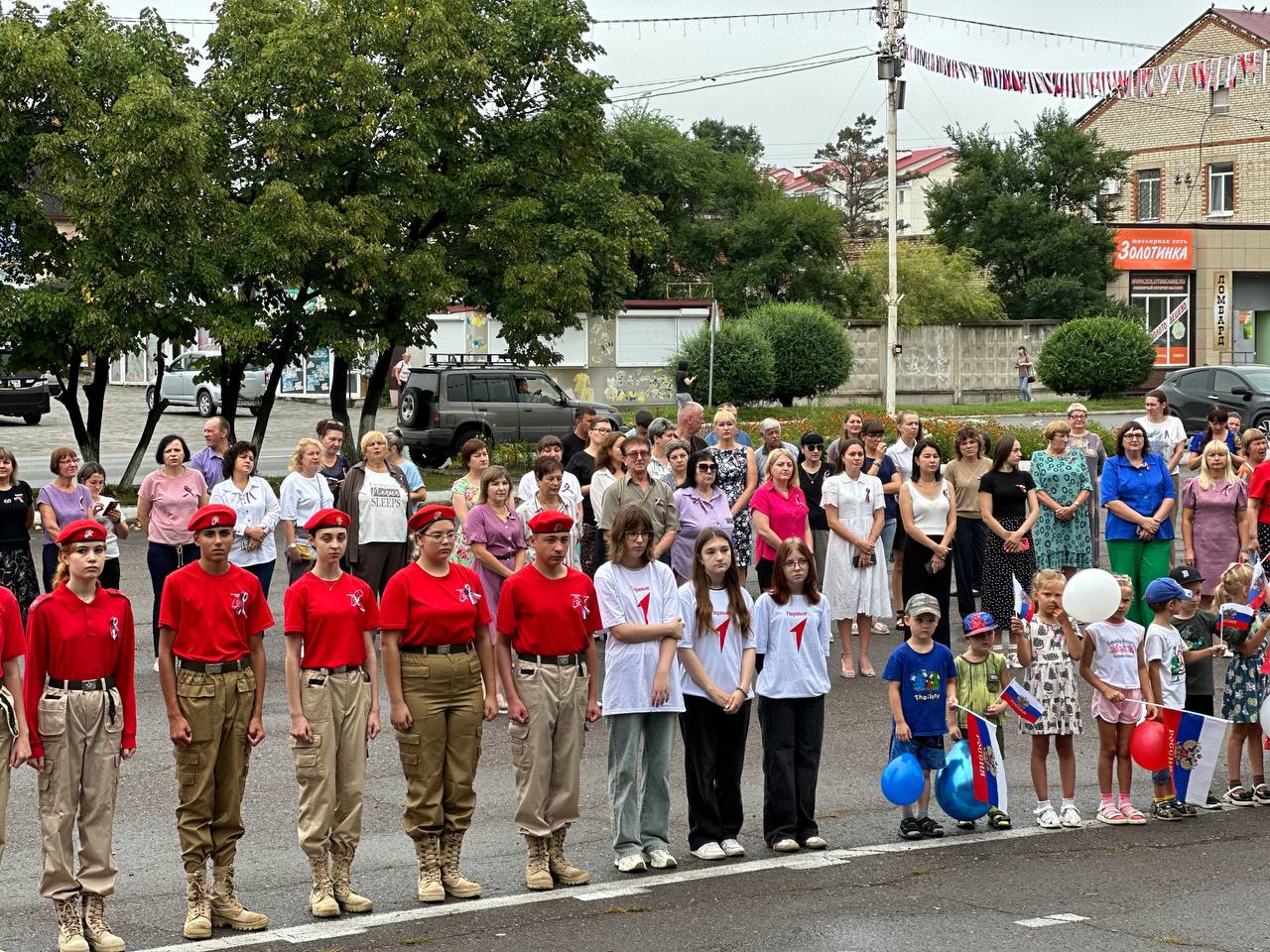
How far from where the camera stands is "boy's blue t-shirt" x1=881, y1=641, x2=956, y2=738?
320 inches

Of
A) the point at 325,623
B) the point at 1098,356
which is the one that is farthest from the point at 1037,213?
the point at 325,623

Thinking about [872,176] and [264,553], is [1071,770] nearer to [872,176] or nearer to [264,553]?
[264,553]

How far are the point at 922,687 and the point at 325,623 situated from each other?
300cm

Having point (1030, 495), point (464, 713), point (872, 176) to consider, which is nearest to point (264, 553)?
point (464, 713)

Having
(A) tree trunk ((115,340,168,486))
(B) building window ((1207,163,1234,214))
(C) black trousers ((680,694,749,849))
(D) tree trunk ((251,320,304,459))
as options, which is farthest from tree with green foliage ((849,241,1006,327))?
(C) black trousers ((680,694,749,849))

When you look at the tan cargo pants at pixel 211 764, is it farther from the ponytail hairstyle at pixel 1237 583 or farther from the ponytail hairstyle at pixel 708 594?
the ponytail hairstyle at pixel 1237 583

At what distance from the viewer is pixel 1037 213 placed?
187ft

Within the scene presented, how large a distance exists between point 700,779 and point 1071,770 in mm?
2087

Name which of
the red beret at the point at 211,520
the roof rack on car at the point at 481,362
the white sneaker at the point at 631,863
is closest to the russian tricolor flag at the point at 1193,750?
the white sneaker at the point at 631,863

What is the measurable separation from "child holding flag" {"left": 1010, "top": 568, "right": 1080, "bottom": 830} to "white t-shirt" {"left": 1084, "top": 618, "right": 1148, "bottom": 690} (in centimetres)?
15

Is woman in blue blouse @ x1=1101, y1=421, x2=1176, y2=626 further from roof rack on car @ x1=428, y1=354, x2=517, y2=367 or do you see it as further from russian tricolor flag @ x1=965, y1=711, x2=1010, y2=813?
roof rack on car @ x1=428, y1=354, x2=517, y2=367

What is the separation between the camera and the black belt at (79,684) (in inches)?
258

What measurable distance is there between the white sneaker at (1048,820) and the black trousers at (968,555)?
4894 mm

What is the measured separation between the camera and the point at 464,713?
721 centimetres
